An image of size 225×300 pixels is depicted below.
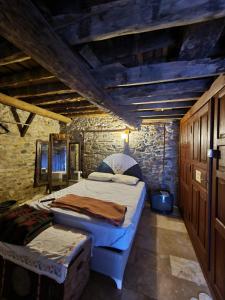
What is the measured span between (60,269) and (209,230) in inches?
62.8

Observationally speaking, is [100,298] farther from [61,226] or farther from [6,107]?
[6,107]

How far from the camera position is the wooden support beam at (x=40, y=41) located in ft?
2.60

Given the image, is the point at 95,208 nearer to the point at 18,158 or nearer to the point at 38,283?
the point at 38,283

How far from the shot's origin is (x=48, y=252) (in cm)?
137

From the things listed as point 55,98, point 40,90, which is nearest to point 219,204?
point 40,90

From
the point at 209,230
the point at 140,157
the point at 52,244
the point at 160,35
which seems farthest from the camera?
the point at 140,157

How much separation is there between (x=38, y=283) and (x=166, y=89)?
2.40 m

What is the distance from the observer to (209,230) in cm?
177

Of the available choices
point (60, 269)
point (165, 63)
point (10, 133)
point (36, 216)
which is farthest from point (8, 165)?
point (165, 63)

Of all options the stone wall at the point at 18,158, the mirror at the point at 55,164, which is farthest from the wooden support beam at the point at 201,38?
the mirror at the point at 55,164

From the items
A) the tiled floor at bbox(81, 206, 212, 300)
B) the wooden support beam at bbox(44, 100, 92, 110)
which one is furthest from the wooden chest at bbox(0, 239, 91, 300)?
the wooden support beam at bbox(44, 100, 92, 110)

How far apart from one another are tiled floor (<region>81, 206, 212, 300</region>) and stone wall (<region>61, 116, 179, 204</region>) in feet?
5.06

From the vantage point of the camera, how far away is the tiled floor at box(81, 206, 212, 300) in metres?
1.65

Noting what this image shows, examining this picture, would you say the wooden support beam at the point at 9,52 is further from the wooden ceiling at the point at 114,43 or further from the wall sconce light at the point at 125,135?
the wall sconce light at the point at 125,135
